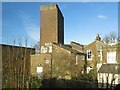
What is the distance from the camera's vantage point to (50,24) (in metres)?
20.7

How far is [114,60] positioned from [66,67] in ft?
11.0

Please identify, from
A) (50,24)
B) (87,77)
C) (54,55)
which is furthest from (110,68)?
(50,24)

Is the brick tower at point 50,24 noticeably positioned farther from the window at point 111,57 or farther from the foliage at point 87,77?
the foliage at point 87,77

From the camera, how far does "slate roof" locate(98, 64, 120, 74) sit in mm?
14274

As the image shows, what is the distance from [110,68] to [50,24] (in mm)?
7311

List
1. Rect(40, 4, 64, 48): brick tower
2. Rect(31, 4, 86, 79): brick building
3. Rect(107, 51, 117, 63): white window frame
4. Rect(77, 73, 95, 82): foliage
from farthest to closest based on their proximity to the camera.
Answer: Rect(40, 4, 64, 48): brick tower → Rect(107, 51, 117, 63): white window frame → Rect(31, 4, 86, 79): brick building → Rect(77, 73, 95, 82): foliage

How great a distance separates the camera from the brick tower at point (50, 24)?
2042cm

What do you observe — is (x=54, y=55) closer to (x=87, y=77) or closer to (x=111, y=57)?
(x=87, y=77)

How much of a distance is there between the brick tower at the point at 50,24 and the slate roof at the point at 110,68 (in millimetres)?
5553

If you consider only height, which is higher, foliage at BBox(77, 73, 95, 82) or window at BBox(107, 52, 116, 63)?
window at BBox(107, 52, 116, 63)

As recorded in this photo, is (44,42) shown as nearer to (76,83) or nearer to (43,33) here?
(43,33)

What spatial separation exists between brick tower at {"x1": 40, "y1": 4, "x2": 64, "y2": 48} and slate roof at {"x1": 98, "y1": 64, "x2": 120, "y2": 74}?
18.2 feet

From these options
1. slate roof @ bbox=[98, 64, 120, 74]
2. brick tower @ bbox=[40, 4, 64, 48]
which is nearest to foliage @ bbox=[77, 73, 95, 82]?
slate roof @ bbox=[98, 64, 120, 74]

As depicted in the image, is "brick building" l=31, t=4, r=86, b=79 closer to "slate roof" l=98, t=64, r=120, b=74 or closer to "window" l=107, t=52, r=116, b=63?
"slate roof" l=98, t=64, r=120, b=74
